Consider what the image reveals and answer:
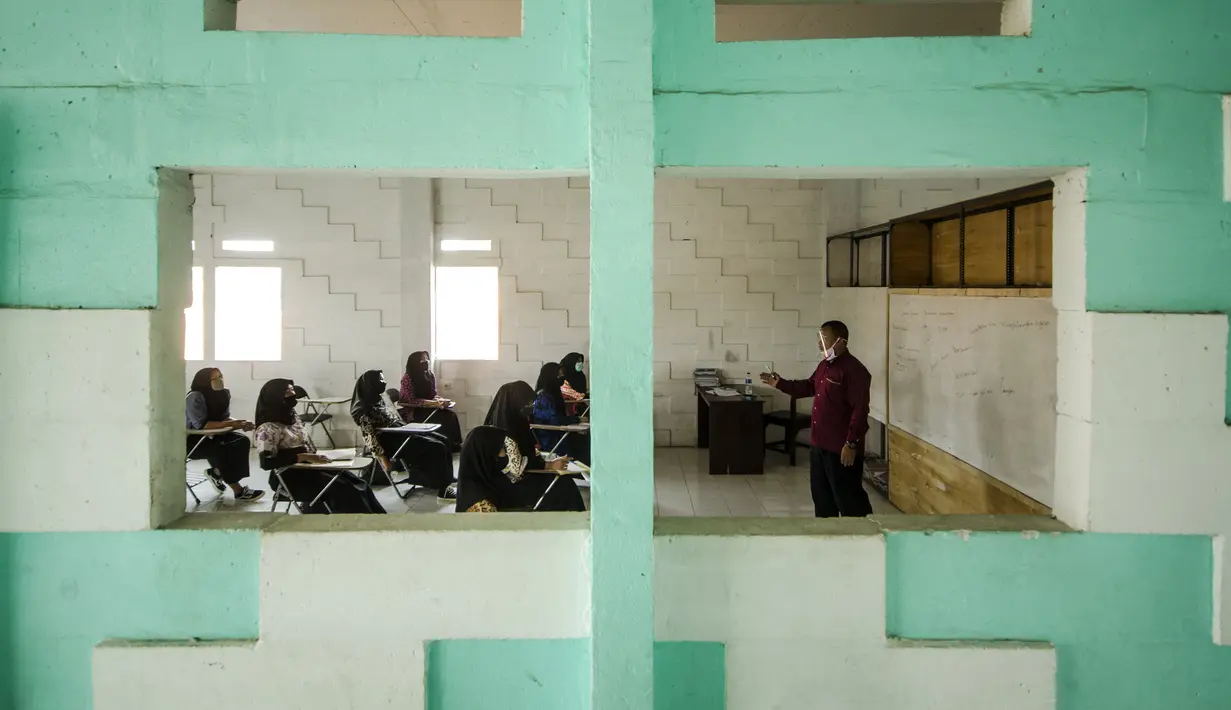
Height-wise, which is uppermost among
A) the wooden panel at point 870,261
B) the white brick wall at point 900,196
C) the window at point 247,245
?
the white brick wall at point 900,196

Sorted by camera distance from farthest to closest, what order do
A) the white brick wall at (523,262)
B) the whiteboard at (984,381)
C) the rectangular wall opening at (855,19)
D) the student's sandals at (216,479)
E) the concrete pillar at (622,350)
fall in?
the white brick wall at (523,262), the student's sandals at (216,479), the rectangular wall opening at (855,19), the whiteboard at (984,381), the concrete pillar at (622,350)

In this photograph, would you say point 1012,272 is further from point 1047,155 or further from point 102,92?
point 102,92

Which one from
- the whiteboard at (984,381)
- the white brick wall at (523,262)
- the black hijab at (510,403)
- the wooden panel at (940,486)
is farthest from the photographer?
the white brick wall at (523,262)

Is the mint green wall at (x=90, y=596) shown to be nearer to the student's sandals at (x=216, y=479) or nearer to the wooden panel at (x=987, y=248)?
the wooden panel at (x=987, y=248)

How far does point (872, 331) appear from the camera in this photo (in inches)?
261

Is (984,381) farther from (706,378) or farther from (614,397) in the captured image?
(706,378)

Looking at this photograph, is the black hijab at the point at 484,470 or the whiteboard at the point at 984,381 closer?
the whiteboard at the point at 984,381

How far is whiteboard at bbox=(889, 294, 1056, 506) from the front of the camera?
12.4 ft

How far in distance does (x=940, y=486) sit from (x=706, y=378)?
3282 mm

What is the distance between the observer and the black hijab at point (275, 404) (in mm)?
5477

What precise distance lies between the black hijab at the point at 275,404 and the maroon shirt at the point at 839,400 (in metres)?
3.78

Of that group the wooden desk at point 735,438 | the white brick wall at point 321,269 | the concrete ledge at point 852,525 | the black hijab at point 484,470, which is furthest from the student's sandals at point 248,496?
the concrete ledge at point 852,525

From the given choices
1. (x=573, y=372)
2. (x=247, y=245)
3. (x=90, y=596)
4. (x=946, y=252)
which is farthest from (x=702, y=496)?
(x=247, y=245)

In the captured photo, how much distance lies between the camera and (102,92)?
7.34 ft
